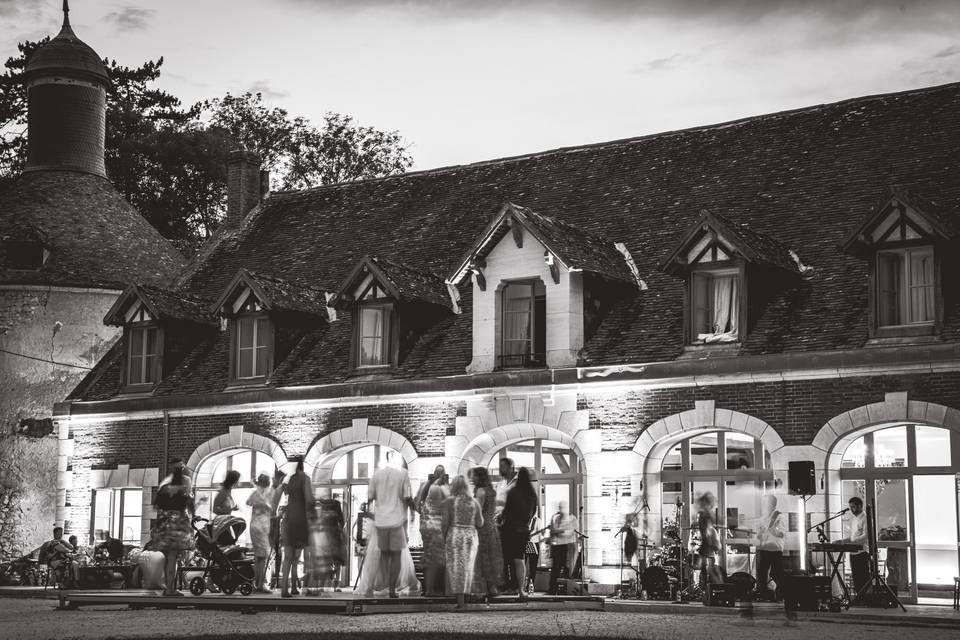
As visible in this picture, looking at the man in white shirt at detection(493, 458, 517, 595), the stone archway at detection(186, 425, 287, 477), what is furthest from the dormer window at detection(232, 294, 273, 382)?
the man in white shirt at detection(493, 458, 517, 595)

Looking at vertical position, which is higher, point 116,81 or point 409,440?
point 116,81

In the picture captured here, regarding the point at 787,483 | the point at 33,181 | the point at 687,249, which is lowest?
the point at 787,483

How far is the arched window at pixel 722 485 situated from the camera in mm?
19609

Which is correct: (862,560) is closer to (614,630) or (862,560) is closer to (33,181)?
(614,630)

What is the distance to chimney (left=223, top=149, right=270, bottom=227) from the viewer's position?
29828 mm

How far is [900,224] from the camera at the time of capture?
18.5 metres

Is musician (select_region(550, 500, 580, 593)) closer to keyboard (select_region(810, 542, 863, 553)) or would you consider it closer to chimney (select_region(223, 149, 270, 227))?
keyboard (select_region(810, 542, 863, 553))

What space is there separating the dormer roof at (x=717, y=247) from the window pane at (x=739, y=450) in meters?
2.53

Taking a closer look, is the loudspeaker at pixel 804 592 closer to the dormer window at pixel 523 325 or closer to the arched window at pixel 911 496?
the arched window at pixel 911 496

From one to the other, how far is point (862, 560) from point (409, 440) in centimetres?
775

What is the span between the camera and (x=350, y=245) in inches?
1051

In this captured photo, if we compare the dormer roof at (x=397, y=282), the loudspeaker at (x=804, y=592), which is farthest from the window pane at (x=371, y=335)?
the loudspeaker at (x=804, y=592)

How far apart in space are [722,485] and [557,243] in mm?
4463

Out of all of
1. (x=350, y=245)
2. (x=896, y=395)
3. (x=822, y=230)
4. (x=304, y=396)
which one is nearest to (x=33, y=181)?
(x=350, y=245)
